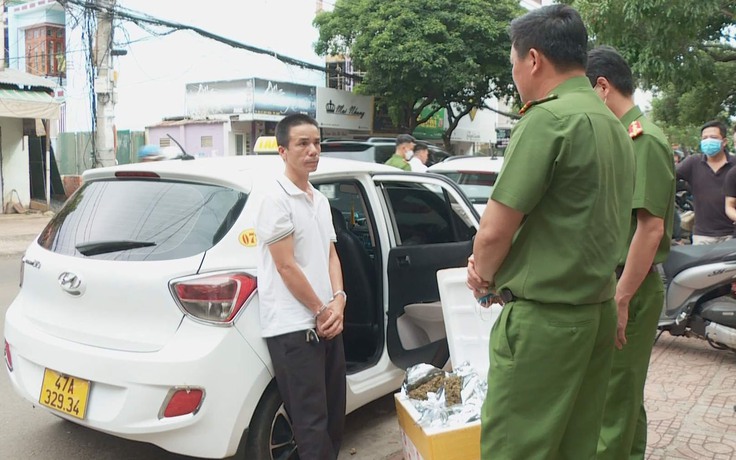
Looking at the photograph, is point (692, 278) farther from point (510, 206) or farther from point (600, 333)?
point (510, 206)

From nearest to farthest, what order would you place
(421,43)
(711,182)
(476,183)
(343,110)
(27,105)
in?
(711,182)
(476,183)
(27,105)
(421,43)
(343,110)

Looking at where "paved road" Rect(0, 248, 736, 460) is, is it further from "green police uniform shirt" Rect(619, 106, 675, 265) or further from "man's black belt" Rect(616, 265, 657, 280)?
"green police uniform shirt" Rect(619, 106, 675, 265)

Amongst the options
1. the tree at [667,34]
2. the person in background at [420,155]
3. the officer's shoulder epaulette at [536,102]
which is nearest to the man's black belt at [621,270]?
the officer's shoulder epaulette at [536,102]

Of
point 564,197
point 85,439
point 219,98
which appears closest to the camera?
point 564,197

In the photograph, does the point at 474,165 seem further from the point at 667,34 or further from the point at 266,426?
the point at 266,426

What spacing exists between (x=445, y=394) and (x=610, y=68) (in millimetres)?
1580

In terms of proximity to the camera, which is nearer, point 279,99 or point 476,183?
point 476,183

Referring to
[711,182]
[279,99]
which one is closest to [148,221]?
[711,182]

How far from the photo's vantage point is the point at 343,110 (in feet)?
77.0

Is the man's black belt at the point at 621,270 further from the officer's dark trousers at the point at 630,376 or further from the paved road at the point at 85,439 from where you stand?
the paved road at the point at 85,439

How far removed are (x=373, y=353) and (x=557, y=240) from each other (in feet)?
6.22

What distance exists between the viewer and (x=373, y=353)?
3.59 m

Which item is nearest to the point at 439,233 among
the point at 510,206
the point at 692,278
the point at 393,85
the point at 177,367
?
the point at 692,278

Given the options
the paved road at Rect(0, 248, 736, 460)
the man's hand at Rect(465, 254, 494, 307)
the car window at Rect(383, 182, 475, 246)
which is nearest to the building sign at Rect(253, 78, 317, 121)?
the car window at Rect(383, 182, 475, 246)
